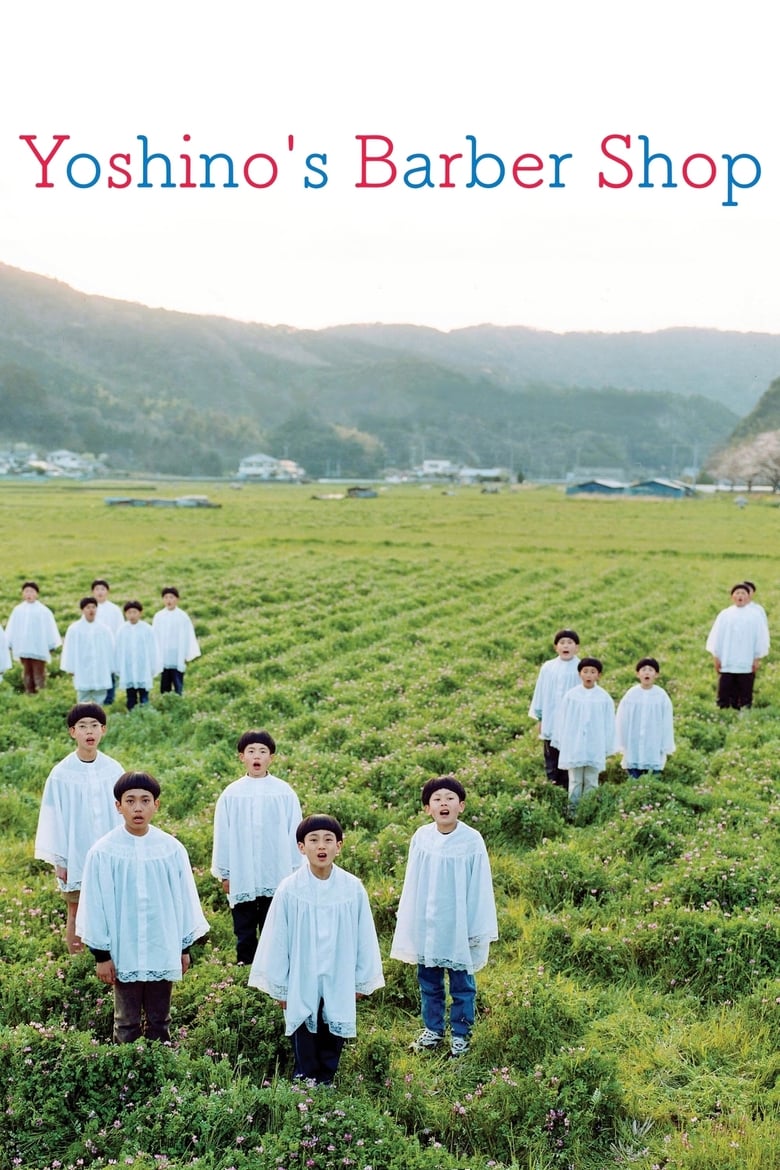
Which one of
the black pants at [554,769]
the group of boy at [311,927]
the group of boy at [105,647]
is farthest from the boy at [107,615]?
the group of boy at [311,927]

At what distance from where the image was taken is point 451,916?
7234 mm

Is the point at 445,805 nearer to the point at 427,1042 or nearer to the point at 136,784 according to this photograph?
the point at 427,1042

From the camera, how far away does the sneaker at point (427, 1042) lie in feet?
23.6

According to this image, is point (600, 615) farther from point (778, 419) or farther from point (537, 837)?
point (778, 419)

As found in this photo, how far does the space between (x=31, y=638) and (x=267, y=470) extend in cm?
15966

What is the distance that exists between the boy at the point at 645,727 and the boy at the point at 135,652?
8394 mm

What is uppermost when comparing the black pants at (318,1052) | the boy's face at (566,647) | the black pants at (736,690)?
the boy's face at (566,647)

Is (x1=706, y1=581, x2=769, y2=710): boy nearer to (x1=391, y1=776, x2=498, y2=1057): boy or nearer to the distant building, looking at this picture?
(x1=391, y1=776, x2=498, y2=1057): boy

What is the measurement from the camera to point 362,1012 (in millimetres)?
7805

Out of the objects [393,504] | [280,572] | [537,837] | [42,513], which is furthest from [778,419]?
[537,837]

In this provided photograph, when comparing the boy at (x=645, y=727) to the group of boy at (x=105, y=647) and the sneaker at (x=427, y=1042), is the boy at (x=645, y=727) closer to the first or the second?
the sneaker at (x=427, y=1042)

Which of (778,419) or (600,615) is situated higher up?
(778,419)

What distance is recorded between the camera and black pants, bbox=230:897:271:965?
27.4 feet

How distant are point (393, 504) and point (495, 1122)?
75131 millimetres
